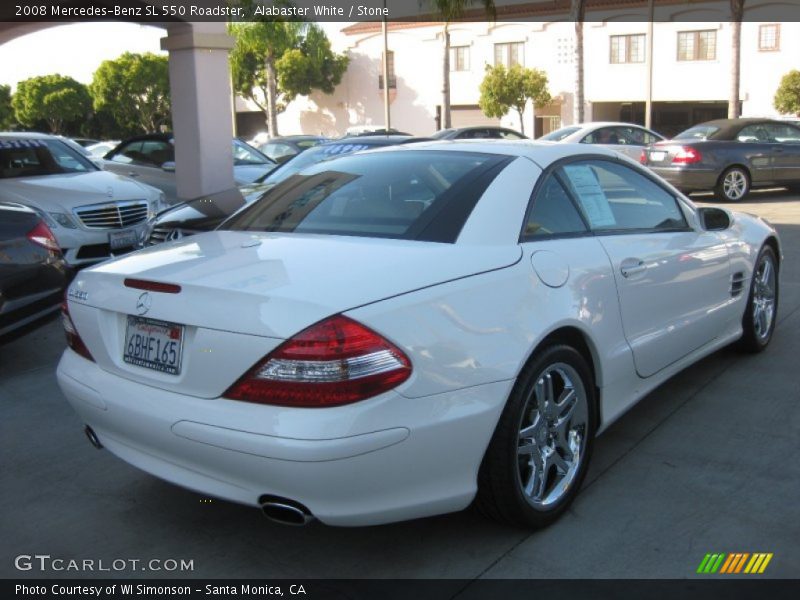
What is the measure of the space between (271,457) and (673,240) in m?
2.60

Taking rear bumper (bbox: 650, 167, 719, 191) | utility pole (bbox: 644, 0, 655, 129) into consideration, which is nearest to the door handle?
rear bumper (bbox: 650, 167, 719, 191)

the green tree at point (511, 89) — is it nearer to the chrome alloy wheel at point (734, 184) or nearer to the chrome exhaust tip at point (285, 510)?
the chrome alloy wheel at point (734, 184)

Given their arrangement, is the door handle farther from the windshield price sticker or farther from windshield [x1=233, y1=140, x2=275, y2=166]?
windshield [x1=233, y1=140, x2=275, y2=166]

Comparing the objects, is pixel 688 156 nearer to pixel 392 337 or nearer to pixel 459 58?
pixel 392 337

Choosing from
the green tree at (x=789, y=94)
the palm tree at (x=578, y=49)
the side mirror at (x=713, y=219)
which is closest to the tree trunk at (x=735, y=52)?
the palm tree at (x=578, y=49)

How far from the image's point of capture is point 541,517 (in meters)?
3.34

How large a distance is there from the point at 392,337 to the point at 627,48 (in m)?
45.3

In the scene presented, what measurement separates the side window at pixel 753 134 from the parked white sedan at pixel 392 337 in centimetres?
1219

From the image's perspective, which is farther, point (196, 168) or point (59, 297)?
point (196, 168)

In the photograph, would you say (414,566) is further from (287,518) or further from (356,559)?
(287,518)

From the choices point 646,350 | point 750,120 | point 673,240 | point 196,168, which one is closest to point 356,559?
point 646,350

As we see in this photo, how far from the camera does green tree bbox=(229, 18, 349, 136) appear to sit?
52812mm

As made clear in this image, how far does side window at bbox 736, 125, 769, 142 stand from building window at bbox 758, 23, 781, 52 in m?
28.6

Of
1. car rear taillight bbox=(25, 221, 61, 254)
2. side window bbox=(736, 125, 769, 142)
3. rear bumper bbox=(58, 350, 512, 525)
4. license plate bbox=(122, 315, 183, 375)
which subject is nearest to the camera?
rear bumper bbox=(58, 350, 512, 525)
